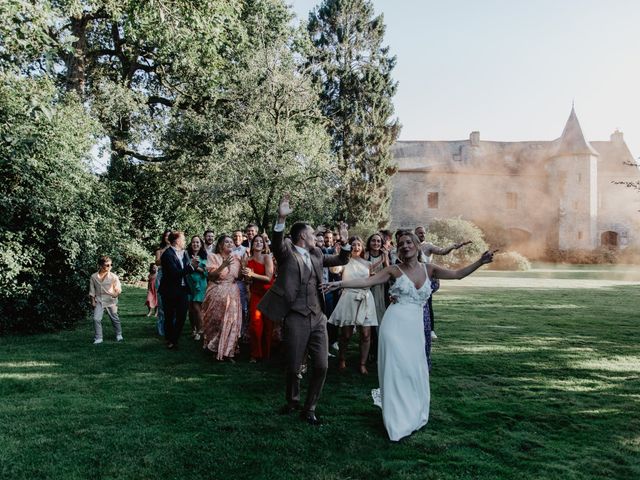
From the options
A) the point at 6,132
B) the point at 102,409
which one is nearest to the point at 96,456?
the point at 102,409

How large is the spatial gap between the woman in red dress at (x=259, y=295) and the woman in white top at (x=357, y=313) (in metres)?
1.15

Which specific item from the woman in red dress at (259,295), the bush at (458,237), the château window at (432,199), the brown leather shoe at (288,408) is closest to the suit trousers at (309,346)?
the brown leather shoe at (288,408)

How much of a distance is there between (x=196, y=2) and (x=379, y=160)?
957 inches

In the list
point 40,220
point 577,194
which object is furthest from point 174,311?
point 577,194

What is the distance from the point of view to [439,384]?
6793 mm

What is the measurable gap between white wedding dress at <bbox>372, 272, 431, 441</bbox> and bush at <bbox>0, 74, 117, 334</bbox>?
296 inches

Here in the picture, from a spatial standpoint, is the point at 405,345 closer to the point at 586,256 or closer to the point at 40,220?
the point at 40,220

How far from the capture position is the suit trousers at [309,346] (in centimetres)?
534

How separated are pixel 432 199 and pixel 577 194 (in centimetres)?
1287

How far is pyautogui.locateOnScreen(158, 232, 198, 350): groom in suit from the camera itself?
879cm

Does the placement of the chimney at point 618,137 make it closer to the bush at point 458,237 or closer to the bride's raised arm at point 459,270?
the bush at point 458,237

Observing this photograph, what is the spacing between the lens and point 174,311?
8.81m

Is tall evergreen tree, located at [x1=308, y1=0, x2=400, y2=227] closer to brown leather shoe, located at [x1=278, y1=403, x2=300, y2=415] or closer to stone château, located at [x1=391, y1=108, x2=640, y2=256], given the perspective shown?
stone château, located at [x1=391, y1=108, x2=640, y2=256]

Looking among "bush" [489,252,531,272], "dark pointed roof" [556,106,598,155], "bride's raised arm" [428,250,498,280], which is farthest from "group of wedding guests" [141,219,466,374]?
"dark pointed roof" [556,106,598,155]
